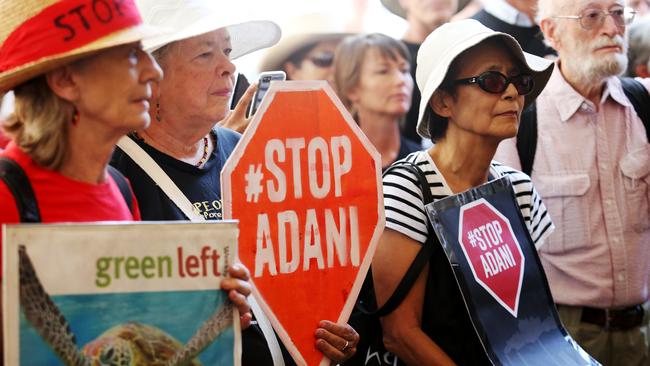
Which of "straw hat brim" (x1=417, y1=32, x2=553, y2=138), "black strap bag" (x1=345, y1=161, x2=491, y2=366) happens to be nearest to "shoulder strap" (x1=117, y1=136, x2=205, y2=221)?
"black strap bag" (x1=345, y1=161, x2=491, y2=366)

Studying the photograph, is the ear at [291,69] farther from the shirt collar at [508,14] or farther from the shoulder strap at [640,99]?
the shoulder strap at [640,99]

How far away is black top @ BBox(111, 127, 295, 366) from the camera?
8.69 ft

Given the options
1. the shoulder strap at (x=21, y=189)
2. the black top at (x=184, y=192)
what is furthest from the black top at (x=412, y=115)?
the shoulder strap at (x=21, y=189)

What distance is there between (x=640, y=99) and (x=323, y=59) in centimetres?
197

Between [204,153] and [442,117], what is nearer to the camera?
[204,153]

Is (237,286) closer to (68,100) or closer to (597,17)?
(68,100)

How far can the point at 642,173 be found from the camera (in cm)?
412

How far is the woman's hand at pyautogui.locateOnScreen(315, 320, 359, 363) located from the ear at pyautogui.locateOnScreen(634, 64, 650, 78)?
3.18 meters

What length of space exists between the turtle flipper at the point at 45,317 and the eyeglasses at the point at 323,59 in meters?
3.77

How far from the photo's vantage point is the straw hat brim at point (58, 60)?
206 cm

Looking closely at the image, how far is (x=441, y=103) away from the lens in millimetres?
3244

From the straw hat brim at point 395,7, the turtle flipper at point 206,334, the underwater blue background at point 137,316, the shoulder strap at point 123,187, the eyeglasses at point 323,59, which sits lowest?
the turtle flipper at point 206,334

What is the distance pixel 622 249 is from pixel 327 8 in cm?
239

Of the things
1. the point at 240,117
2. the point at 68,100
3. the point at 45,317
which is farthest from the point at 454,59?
the point at 45,317
